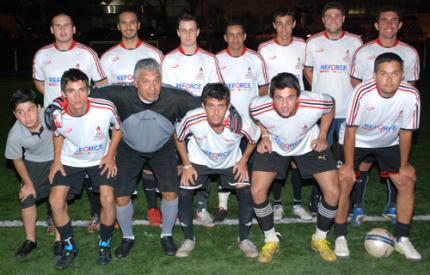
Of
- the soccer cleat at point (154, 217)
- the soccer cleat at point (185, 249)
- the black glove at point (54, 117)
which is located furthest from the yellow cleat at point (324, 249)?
the black glove at point (54, 117)

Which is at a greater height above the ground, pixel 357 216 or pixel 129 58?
pixel 129 58

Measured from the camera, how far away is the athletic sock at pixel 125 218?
4611 millimetres

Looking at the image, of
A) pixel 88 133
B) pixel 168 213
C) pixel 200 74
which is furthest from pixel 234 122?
pixel 88 133

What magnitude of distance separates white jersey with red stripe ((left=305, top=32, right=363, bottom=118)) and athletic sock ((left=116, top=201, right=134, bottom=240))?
245 centimetres

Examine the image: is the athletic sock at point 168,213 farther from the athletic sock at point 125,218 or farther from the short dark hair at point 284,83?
the short dark hair at point 284,83

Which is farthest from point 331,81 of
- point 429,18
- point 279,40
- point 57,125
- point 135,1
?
point 429,18

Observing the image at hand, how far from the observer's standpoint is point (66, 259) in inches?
176

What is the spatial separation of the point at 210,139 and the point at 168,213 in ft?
2.71

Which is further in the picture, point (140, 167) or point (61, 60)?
point (61, 60)

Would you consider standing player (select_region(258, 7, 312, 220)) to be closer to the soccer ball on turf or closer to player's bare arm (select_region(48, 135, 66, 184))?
the soccer ball on turf

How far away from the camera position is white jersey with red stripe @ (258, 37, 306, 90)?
18.3 ft

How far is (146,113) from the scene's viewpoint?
14.7ft

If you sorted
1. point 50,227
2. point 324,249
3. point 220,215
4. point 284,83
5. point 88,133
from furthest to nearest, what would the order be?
point 220,215
point 50,227
point 324,249
point 88,133
point 284,83

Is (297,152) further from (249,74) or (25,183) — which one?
(25,183)
